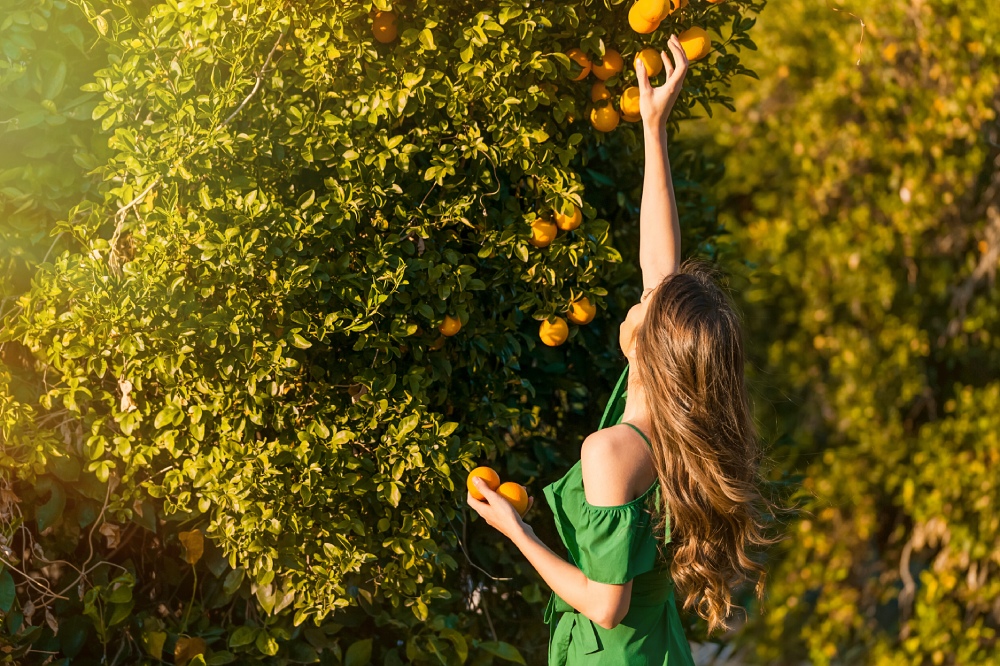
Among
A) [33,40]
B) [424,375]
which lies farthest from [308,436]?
[33,40]

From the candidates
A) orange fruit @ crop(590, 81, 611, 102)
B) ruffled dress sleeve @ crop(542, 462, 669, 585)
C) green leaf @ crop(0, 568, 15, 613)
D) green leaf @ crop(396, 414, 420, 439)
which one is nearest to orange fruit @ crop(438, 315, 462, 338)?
green leaf @ crop(396, 414, 420, 439)

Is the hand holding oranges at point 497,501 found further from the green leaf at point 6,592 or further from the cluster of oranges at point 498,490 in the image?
the green leaf at point 6,592

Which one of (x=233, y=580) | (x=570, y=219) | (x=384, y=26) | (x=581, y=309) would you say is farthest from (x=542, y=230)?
(x=233, y=580)

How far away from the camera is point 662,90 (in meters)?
1.94

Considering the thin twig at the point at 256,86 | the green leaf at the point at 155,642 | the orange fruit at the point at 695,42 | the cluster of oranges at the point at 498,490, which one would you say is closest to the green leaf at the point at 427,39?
the thin twig at the point at 256,86

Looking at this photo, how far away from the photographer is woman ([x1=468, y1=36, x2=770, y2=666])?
1612 mm

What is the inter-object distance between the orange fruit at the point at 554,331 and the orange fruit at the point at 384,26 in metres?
0.66

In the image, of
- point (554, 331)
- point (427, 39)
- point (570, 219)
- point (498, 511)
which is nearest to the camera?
point (498, 511)

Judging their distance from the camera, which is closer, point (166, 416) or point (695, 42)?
point (166, 416)

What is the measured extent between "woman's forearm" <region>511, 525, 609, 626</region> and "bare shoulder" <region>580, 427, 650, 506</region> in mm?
116

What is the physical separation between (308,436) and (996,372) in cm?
314

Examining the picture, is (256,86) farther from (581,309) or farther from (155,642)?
(155,642)

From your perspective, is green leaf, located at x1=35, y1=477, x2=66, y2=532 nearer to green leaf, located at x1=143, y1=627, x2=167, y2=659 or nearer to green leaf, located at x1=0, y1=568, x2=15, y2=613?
green leaf, located at x1=0, y1=568, x2=15, y2=613

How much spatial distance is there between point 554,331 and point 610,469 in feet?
1.79
